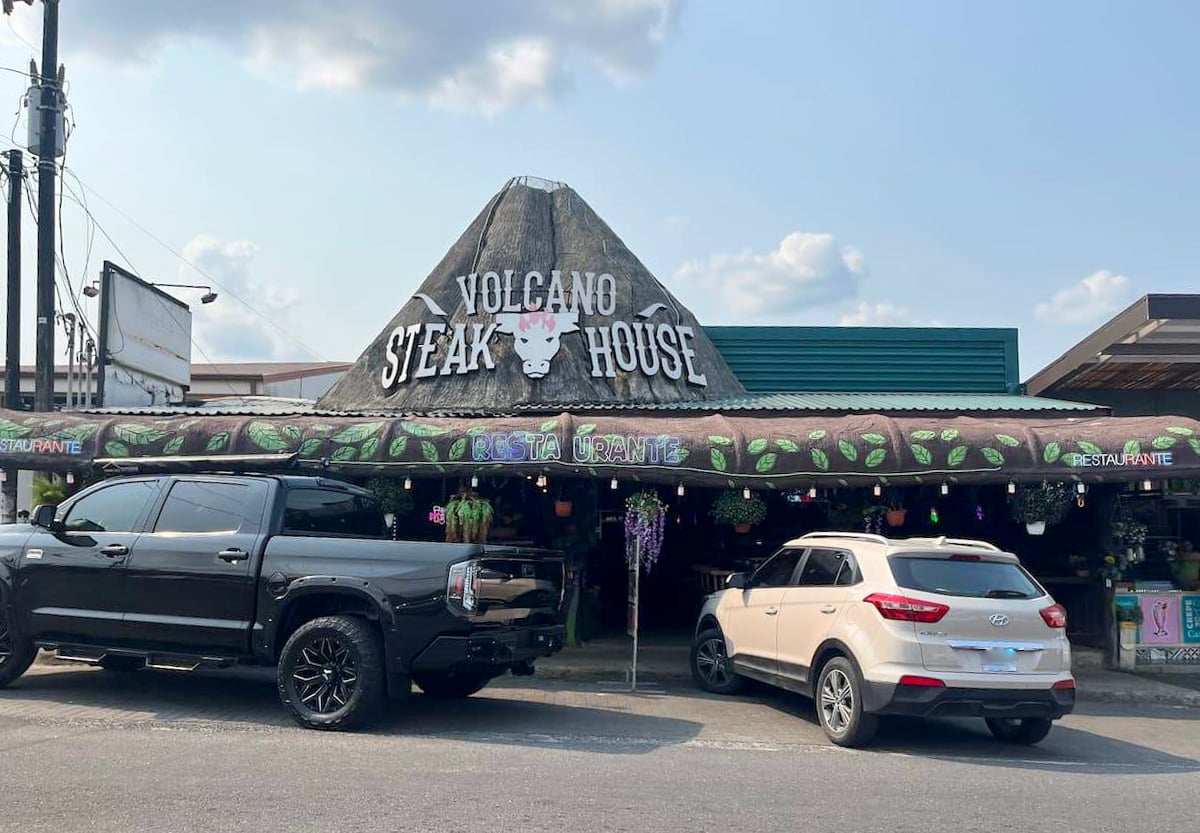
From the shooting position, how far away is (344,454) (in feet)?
41.5

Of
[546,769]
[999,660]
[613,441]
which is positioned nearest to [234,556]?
[546,769]

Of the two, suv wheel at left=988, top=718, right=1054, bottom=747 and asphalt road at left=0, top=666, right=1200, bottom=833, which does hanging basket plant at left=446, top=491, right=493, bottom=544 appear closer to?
asphalt road at left=0, top=666, right=1200, bottom=833

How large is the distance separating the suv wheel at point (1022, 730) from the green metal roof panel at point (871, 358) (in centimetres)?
931

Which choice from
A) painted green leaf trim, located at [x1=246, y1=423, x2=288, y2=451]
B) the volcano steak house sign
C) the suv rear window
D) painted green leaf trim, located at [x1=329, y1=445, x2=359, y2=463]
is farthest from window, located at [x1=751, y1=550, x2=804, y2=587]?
the volcano steak house sign

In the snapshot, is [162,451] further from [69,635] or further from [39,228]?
[39,228]

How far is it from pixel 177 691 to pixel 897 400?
431 inches

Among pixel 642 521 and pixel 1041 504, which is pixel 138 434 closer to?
pixel 642 521

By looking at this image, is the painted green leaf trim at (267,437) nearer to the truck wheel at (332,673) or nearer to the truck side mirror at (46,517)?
the truck side mirror at (46,517)

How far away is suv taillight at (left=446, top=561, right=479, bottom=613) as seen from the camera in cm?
830

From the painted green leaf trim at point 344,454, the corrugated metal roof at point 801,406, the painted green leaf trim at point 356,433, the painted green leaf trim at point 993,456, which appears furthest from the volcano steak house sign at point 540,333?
the painted green leaf trim at point 993,456

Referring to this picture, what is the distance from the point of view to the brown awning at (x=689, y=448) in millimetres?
12258

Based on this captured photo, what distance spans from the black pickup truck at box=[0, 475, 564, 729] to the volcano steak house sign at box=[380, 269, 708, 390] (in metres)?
6.29

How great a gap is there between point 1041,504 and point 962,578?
4.72 meters

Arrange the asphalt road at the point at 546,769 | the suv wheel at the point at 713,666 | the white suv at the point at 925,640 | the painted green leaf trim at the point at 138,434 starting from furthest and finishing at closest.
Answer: the painted green leaf trim at the point at 138,434 → the suv wheel at the point at 713,666 → the white suv at the point at 925,640 → the asphalt road at the point at 546,769
